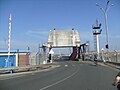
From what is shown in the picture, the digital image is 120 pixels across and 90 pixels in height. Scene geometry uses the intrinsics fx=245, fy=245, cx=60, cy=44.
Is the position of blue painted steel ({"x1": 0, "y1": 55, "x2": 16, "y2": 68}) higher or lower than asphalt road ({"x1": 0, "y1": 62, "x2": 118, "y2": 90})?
higher

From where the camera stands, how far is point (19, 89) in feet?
45.2

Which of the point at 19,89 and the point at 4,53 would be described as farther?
the point at 4,53

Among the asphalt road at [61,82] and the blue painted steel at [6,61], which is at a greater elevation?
the blue painted steel at [6,61]

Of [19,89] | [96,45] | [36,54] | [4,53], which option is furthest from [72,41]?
[19,89]

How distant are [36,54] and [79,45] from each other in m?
42.2

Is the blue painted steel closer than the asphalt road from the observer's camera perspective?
No

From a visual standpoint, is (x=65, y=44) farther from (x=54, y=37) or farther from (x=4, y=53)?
(x=4, y=53)

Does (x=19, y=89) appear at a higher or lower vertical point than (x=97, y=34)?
lower

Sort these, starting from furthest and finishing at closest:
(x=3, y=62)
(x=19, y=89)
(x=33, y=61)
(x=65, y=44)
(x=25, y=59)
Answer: (x=65, y=44) < (x=33, y=61) < (x=25, y=59) < (x=3, y=62) < (x=19, y=89)

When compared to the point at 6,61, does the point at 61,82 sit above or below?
below

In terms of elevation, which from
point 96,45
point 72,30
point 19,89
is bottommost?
point 19,89

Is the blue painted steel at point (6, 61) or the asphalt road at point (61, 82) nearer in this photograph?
the asphalt road at point (61, 82)

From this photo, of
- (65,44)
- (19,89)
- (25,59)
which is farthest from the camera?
(65,44)

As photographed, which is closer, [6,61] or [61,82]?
[61,82]
